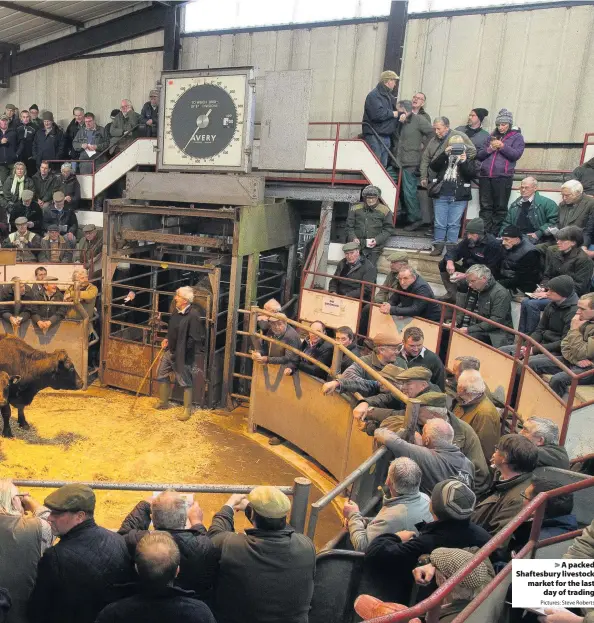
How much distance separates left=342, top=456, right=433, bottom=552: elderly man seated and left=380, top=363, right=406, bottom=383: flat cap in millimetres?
2084

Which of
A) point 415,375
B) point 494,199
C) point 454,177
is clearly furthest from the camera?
point 494,199

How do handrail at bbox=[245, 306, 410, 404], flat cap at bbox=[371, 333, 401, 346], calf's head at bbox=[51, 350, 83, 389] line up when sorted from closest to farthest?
handrail at bbox=[245, 306, 410, 404], flat cap at bbox=[371, 333, 401, 346], calf's head at bbox=[51, 350, 83, 389]

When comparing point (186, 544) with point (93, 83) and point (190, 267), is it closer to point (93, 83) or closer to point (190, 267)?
point (190, 267)

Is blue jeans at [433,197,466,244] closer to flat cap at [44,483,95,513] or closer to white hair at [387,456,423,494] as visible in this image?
white hair at [387,456,423,494]

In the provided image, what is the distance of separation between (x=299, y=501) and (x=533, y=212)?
6.33 metres

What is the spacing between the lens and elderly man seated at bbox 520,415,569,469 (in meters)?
4.06

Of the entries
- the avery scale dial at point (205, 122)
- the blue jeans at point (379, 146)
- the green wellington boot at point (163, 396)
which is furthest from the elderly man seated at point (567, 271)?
the green wellington boot at point (163, 396)

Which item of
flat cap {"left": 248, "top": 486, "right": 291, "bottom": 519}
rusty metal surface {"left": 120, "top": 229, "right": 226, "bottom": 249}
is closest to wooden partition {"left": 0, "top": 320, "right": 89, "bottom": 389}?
rusty metal surface {"left": 120, "top": 229, "right": 226, "bottom": 249}

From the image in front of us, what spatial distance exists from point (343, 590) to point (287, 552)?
0.75 m

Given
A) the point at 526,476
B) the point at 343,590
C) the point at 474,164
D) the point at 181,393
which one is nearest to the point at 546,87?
the point at 474,164

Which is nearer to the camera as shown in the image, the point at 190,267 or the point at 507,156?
the point at 190,267

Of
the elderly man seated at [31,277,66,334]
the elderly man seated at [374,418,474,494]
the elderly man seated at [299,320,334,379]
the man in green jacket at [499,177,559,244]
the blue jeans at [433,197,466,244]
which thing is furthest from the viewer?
the elderly man seated at [31,277,66,334]

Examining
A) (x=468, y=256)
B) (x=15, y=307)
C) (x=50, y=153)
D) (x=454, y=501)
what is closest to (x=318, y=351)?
(x=468, y=256)

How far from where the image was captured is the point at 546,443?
4.18 meters
